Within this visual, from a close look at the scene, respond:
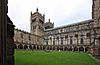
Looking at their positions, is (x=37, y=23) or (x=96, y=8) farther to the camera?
(x=37, y=23)

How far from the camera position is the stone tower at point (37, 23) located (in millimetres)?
107125

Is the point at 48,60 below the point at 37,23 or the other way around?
below

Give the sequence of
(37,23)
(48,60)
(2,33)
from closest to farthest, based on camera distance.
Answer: (2,33) < (48,60) < (37,23)

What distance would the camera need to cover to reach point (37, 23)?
10706 centimetres

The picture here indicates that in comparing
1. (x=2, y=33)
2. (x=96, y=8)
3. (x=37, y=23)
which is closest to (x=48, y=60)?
(x=2, y=33)

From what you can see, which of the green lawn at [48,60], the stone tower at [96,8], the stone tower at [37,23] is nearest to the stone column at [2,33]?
the green lawn at [48,60]

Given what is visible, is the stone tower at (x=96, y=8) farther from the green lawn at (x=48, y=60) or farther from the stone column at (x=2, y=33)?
the stone column at (x=2, y=33)

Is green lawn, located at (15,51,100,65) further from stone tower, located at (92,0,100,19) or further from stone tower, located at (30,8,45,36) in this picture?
stone tower, located at (30,8,45,36)

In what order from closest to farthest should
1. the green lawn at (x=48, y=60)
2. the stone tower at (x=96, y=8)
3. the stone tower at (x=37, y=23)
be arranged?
1. the green lawn at (x=48, y=60)
2. the stone tower at (x=96, y=8)
3. the stone tower at (x=37, y=23)

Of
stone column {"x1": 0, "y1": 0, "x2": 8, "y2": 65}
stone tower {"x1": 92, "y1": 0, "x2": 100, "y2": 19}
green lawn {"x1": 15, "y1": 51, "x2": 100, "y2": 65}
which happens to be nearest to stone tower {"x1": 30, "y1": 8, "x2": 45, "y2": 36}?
stone tower {"x1": 92, "y1": 0, "x2": 100, "y2": 19}

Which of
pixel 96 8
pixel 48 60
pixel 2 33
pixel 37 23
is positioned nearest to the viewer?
pixel 2 33

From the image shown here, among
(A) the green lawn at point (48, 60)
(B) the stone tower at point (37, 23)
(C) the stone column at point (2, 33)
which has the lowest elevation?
(A) the green lawn at point (48, 60)

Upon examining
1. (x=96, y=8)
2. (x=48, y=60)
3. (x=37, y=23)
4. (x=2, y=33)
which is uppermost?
(x=96, y=8)

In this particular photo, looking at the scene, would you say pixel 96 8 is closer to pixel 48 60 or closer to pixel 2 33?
pixel 48 60
